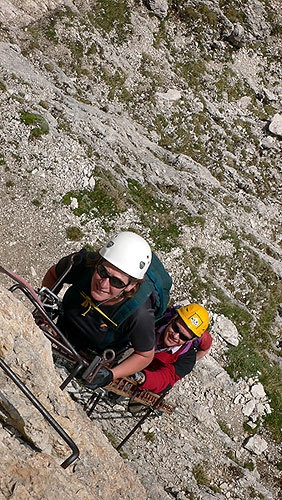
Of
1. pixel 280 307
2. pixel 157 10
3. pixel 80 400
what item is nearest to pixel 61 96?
pixel 157 10

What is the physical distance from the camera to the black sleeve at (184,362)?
447 inches

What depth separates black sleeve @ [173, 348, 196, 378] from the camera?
37.2ft

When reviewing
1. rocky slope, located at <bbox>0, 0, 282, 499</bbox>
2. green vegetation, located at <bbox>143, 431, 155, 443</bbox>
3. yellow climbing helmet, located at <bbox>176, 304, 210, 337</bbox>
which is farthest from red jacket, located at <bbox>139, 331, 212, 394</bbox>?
green vegetation, located at <bbox>143, 431, 155, 443</bbox>

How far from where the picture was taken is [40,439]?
18.5 ft

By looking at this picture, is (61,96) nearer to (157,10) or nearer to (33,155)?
(33,155)

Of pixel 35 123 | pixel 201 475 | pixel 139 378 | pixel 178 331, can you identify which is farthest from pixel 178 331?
pixel 35 123

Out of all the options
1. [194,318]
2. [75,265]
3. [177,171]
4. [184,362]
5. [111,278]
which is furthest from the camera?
[177,171]

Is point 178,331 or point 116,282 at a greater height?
point 116,282

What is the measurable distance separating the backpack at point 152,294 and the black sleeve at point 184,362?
2911 millimetres

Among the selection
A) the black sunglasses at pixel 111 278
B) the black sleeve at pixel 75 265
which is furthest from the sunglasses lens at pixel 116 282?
the black sleeve at pixel 75 265

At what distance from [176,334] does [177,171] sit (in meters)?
16.0

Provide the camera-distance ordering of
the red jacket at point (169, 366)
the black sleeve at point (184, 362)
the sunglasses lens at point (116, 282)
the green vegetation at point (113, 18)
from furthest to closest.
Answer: the green vegetation at point (113, 18)
the black sleeve at point (184, 362)
the red jacket at point (169, 366)
the sunglasses lens at point (116, 282)

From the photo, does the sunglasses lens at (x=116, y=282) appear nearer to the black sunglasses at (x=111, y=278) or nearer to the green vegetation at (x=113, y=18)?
the black sunglasses at (x=111, y=278)

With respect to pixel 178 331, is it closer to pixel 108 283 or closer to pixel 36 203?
pixel 108 283
